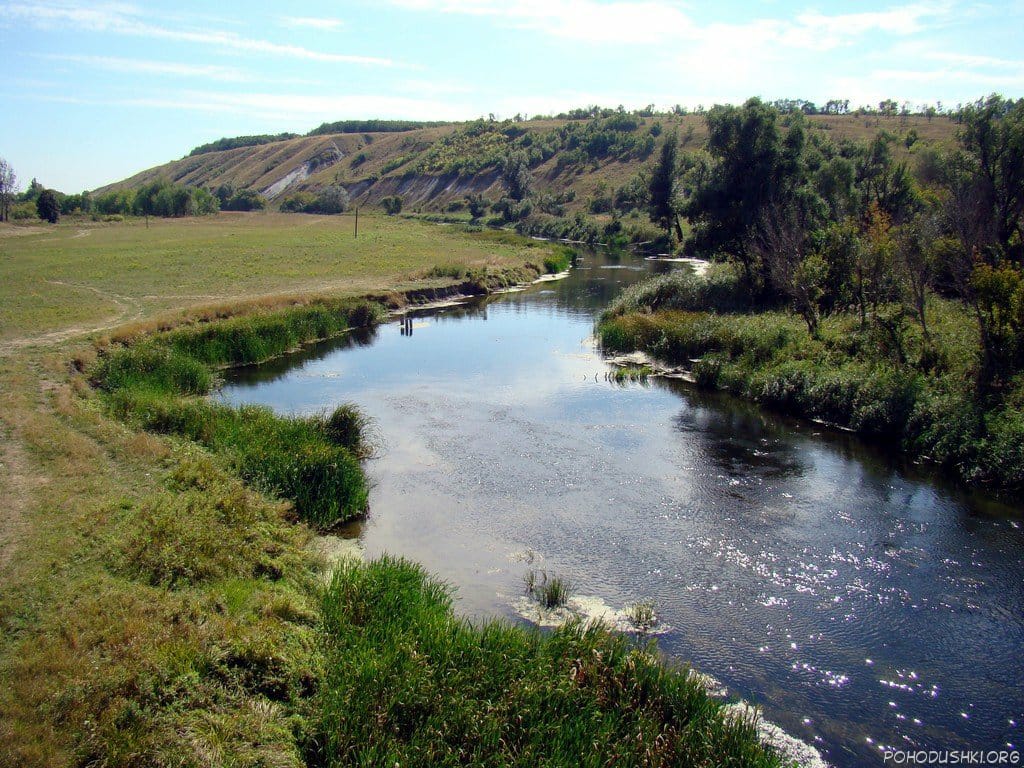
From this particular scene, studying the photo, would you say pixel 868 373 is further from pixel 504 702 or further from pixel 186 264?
pixel 186 264

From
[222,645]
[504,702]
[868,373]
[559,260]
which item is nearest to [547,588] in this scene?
[504,702]

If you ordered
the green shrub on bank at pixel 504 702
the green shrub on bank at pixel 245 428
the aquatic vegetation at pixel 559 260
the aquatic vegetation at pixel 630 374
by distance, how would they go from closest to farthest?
the green shrub on bank at pixel 504 702
the green shrub on bank at pixel 245 428
the aquatic vegetation at pixel 630 374
the aquatic vegetation at pixel 559 260

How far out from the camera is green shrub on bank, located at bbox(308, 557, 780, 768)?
7.78 m

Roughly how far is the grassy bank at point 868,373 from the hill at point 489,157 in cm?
6024

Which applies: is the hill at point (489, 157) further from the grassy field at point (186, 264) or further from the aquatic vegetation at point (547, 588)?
the aquatic vegetation at point (547, 588)

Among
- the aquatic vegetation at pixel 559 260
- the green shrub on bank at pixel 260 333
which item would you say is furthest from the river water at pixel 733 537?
the aquatic vegetation at pixel 559 260

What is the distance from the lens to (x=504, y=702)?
8445mm

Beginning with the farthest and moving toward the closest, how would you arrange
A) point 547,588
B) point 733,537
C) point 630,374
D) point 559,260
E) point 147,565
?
point 559,260 → point 630,374 → point 733,537 → point 547,588 → point 147,565

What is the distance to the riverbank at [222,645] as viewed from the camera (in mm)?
7465

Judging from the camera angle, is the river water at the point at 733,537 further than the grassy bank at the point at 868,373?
No

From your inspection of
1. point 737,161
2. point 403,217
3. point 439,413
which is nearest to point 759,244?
point 737,161

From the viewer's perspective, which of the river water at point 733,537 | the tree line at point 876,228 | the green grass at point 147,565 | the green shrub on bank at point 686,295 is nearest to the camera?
the green grass at point 147,565

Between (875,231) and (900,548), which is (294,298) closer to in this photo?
(875,231)

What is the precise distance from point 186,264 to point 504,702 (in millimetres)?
49229
